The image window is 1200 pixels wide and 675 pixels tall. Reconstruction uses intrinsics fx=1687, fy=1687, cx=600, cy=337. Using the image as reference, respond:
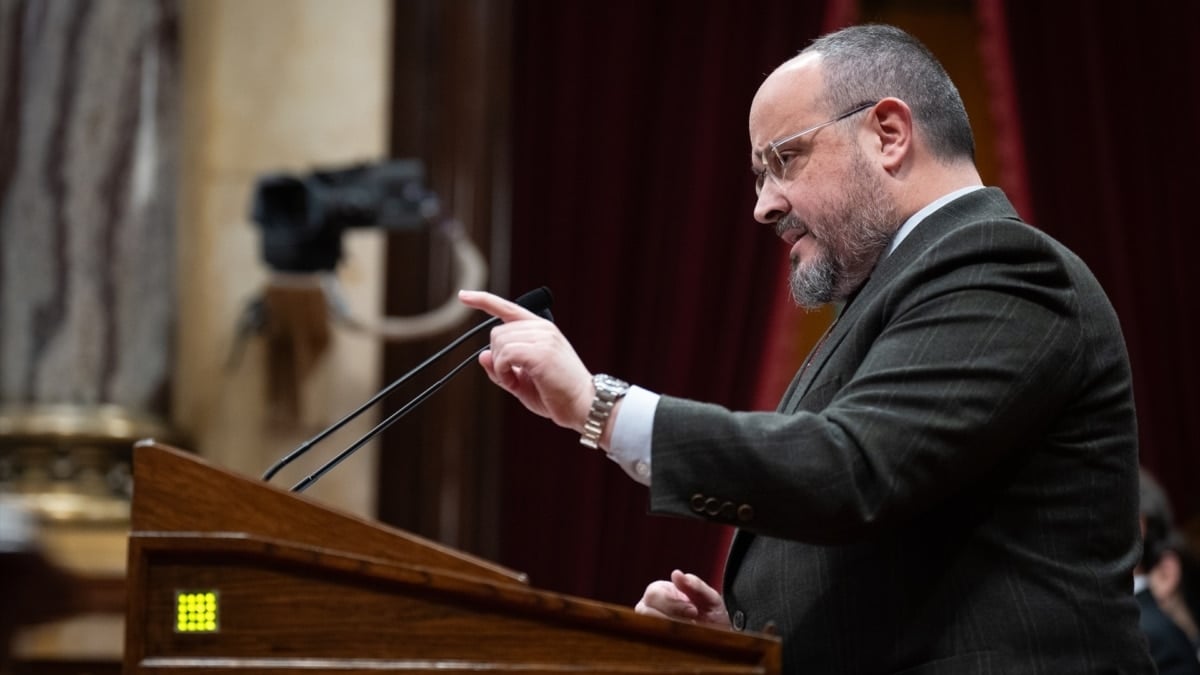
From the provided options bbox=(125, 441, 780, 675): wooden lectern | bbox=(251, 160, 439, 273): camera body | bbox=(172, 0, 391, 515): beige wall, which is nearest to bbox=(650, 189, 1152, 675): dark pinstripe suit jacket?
bbox=(125, 441, 780, 675): wooden lectern

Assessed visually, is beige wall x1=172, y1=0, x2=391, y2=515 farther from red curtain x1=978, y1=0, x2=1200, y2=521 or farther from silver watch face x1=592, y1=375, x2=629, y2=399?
silver watch face x1=592, y1=375, x2=629, y2=399

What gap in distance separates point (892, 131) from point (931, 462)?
1.91 feet

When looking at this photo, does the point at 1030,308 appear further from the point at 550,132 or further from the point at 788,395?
the point at 550,132

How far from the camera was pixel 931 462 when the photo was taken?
180 cm

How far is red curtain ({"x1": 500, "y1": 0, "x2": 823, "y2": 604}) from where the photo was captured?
5.23 meters

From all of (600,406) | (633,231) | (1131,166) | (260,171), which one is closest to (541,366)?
(600,406)

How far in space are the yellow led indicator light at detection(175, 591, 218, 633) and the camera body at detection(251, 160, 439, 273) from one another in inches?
99.8

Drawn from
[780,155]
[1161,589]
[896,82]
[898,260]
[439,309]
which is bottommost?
[1161,589]

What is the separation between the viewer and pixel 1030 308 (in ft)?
6.27

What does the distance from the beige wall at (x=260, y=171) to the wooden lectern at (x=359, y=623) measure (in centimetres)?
290

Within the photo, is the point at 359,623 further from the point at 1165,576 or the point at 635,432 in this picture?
the point at 1165,576

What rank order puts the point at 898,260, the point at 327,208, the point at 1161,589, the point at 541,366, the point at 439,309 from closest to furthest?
the point at 541,366, the point at 898,260, the point at 327,208, the point at 1161,589, the point at 439,309

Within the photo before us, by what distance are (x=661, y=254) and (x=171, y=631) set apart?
3740mm

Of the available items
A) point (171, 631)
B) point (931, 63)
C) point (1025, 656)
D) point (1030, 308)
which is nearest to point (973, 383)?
point (1030, 308)
